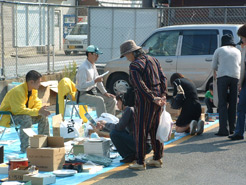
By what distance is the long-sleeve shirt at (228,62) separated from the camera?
921cm

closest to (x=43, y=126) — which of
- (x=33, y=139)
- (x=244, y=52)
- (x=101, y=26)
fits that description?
(x=33, y=139)

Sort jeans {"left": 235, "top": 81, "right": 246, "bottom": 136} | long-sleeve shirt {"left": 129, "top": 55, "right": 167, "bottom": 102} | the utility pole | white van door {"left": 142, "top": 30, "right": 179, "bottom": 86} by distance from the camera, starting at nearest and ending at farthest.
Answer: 1. long-sleeve shirt {"left": 129, "top": 55, "right": 167, "bottom": 102}
2. jeans {"left": 235, "top": 81, "right": 246, "bottom": 136}
3. white van door {"left": 142, "top": 30, "right": 179, "bottom": 86}
4. the utility pole

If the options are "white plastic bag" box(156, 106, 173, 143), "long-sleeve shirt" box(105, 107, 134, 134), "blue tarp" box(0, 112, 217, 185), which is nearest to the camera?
"blue tarp" box(0, 112, 217, 185)

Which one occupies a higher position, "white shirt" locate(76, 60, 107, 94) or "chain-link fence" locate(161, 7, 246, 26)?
"chain-link fence" locate(161, 7, 246, 26)

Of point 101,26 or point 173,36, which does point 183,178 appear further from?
point 101,26

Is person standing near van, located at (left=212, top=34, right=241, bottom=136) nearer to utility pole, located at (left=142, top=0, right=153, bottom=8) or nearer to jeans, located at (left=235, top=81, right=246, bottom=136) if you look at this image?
jeans, located at (left=235, top=81, right=246, bottom=136)

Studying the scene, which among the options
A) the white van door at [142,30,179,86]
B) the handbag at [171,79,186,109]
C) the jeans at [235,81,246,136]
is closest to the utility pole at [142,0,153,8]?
the white van door at [142,30,179,86]

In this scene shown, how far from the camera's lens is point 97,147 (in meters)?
7.39

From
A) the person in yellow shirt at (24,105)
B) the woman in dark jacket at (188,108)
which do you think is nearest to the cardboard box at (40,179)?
the person in yellow shirt at (24,105)

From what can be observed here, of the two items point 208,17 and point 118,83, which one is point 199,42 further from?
point 208,17

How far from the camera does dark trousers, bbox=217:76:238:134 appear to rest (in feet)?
30.3

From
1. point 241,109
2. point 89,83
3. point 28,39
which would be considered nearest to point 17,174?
point 89,83

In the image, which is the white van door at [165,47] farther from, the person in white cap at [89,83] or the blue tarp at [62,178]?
A: the blue tarp at [62,178]

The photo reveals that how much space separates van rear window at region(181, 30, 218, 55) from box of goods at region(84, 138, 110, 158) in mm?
6411
